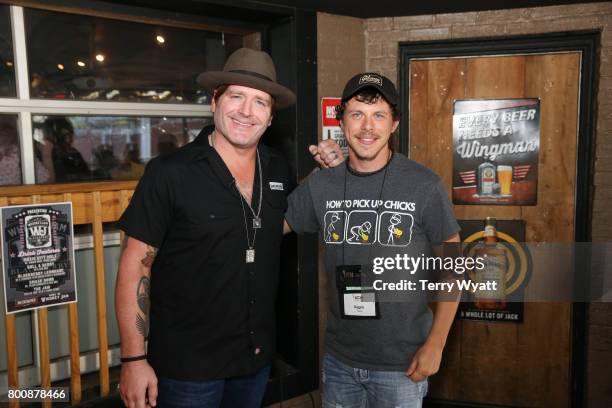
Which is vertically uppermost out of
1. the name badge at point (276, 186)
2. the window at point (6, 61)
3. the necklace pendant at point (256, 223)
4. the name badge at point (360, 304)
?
the window at point (6, 61)

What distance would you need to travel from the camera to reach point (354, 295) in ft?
6.48

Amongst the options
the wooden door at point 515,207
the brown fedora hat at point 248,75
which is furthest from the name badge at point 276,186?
the wooden door at point 515,207

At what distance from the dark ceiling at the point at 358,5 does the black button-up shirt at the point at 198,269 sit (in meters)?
1.13

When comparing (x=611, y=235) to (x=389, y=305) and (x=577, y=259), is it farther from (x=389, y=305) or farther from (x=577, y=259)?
(x=389, y=305)

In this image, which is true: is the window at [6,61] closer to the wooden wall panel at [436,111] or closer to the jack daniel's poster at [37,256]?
the jack daniel's poster at [37,256]

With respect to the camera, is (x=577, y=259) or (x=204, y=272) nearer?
(x=204, y=272)

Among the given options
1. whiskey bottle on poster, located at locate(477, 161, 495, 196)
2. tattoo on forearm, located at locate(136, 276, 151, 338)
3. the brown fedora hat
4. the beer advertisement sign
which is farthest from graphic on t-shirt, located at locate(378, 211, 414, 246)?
whiskey bottle on poster, located at locate(477, 161, 495, 196)

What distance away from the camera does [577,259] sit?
325 centimetres

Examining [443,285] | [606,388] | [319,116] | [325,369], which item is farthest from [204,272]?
[606,388]

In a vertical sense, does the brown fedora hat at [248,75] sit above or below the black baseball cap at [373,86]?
above

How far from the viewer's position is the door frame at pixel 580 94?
3.11 m

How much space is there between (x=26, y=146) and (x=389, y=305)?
2.23 metres

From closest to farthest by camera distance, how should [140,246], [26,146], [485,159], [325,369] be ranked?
[140,246], [325,369], [26,146], [485,159]

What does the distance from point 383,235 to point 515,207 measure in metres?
1.70
